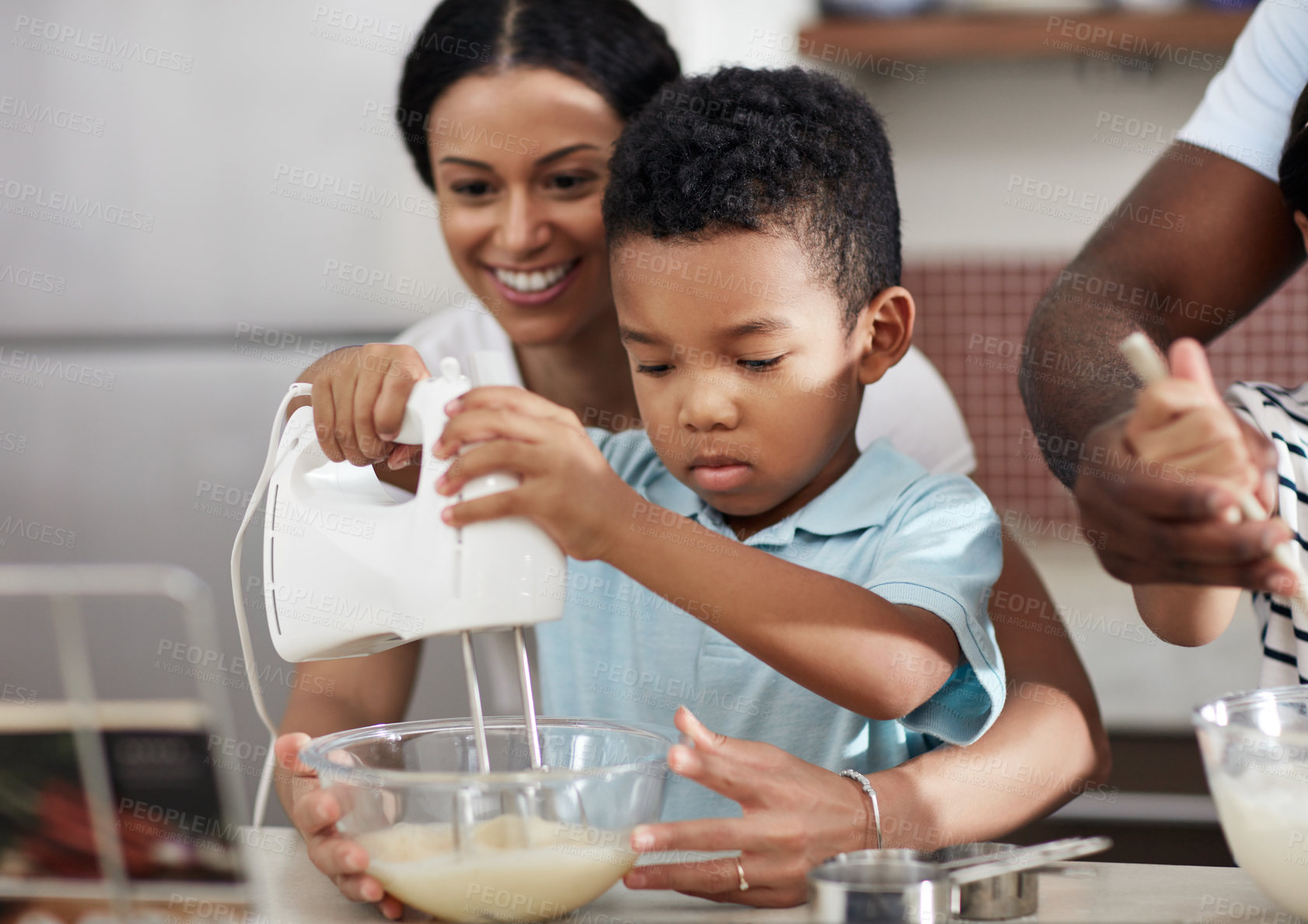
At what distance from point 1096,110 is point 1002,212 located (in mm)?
277

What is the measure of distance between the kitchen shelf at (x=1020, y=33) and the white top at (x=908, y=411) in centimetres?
114

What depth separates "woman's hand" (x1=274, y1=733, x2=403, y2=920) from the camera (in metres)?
0.71

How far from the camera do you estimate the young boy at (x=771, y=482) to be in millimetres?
812

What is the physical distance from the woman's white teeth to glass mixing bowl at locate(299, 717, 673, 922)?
662mm

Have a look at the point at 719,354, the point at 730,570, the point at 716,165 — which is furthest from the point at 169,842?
the point at 716,165

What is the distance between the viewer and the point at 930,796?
0.92 metres

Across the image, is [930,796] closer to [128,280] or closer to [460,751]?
[460,751]

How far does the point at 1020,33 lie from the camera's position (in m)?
2.36
